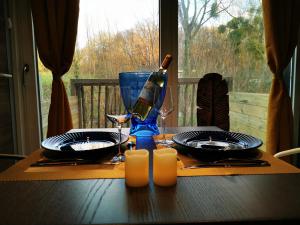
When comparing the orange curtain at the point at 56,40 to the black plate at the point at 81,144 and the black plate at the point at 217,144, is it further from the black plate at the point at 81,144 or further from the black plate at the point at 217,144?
the black plate at the point at 217,144

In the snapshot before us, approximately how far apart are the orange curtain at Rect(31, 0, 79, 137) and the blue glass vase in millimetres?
1001

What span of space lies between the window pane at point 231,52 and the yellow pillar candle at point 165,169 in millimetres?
1776

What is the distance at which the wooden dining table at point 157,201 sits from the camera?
51cm

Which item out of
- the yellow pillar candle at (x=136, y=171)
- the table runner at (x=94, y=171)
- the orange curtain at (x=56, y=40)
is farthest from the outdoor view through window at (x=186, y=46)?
the yellow pillar candle at (x=136, y=171)

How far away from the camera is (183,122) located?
2.62 meters

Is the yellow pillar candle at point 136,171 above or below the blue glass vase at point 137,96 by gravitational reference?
below

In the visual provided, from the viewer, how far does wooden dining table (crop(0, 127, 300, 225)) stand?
1.66ft

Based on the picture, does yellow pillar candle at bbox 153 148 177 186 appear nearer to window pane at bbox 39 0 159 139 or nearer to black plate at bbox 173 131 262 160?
black plate at bbox 173 131 262 160

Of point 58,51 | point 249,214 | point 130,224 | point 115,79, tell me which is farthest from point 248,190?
point 115,79

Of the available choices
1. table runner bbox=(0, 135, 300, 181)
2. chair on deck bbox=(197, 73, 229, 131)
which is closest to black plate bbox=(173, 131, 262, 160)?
table runner bbox=(0, 135, 300, 181)

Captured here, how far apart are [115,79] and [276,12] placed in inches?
58.4

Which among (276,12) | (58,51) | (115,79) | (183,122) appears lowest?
(183,122)

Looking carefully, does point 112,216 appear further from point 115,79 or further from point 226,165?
point 115,79

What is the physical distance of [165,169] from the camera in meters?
0.67
